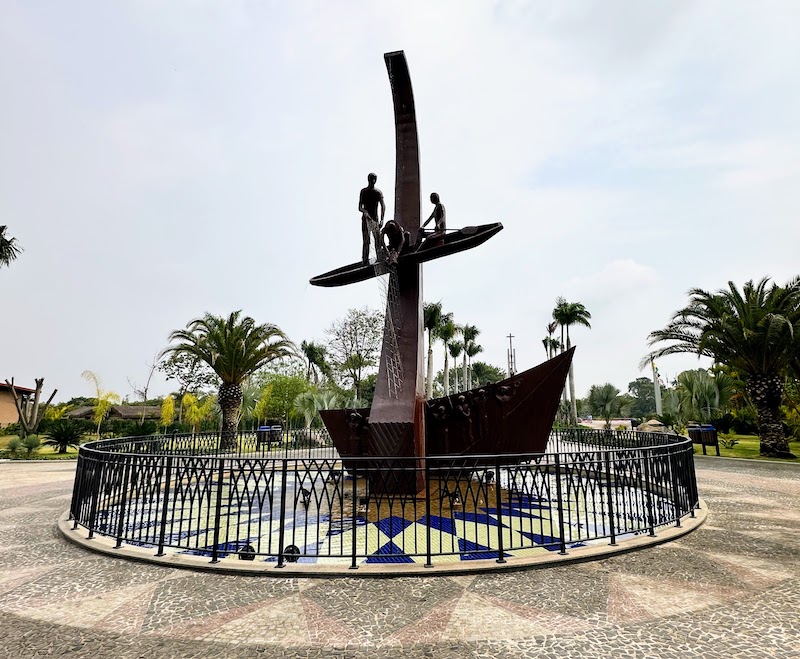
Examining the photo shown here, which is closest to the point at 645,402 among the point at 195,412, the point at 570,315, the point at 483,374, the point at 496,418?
the point at 483,374

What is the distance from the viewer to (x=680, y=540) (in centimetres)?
558

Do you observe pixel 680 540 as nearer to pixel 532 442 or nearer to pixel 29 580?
pixel 532 442

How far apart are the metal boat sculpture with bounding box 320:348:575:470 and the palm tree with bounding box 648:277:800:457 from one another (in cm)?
1195

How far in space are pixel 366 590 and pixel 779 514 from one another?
7.12 m

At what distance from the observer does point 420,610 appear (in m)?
3.65

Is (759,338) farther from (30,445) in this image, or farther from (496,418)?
(30,445)

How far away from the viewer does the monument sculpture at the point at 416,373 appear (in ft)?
29.1

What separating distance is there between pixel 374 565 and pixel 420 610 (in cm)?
102

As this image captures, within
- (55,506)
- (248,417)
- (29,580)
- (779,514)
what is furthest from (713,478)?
(248,417)

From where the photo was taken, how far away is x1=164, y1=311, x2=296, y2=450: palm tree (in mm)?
22984

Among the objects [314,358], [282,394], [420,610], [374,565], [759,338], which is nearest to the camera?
[420,610]

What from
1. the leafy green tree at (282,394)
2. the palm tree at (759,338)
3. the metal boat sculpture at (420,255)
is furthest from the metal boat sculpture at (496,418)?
the leafy green tree at (282,394)

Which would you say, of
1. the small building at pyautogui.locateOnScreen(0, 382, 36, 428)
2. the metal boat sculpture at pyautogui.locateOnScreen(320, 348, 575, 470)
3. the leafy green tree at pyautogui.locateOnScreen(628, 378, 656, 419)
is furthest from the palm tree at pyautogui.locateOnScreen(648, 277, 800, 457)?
the leafy green tree at pyautogui.locateOnScreen(628, 378, 656, 419)

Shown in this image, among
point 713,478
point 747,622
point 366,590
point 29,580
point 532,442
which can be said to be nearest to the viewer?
point 747,622
